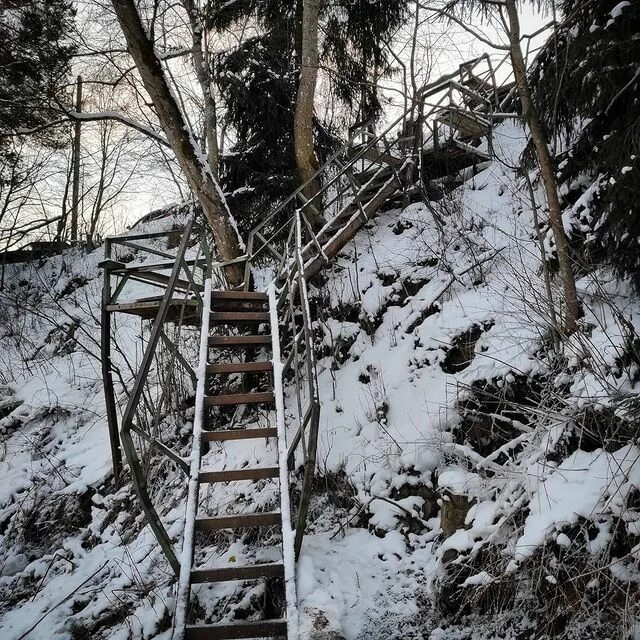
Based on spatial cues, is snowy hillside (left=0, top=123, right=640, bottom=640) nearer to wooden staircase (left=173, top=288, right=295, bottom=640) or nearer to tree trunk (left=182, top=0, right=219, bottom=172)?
wooden staircase (left=173, top=288, right=295, bottom=640)

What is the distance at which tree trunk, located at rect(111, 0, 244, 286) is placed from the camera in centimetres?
635

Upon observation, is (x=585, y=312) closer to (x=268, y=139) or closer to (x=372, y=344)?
(x=372, y=344)

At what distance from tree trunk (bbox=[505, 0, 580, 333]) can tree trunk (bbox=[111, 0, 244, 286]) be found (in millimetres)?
4359

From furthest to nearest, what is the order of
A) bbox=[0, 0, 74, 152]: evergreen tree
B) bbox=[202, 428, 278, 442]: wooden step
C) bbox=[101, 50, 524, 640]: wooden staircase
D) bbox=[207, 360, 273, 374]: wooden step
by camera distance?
bbox=[0, 0, 74, 152]: evergreen tree, bbox=[207, 360, 273, 374]: wooden step, bbox=[202, 428, 278, 442]: wooden step, bbox=[101, 50, 524, 640]: wooden staircase

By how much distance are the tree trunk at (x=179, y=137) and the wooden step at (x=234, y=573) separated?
→ 4732 millimetres

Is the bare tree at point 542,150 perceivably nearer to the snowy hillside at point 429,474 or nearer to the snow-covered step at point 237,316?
the snowy hillside at point 429,474

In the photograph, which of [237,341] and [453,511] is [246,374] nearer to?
[237,341]

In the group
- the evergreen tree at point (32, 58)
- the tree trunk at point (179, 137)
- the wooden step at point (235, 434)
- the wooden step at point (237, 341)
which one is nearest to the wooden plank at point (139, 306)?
the wooden step at point (237, 341)

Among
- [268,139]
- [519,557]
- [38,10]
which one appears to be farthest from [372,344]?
[38,10]

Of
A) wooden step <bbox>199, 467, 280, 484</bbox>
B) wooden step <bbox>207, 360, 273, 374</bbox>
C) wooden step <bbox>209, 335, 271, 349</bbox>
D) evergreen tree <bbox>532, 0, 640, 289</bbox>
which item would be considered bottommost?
wooden step <bbox>199, 467, 280, 484</bbox>

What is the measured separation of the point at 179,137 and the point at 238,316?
10.3 feet

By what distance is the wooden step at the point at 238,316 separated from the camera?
17.6 ft

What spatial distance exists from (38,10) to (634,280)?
10.2 m

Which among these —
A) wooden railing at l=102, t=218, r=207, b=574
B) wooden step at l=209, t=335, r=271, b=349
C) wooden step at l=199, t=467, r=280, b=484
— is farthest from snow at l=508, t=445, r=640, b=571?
wooden step at l=209, t=335, r=271, b=349
